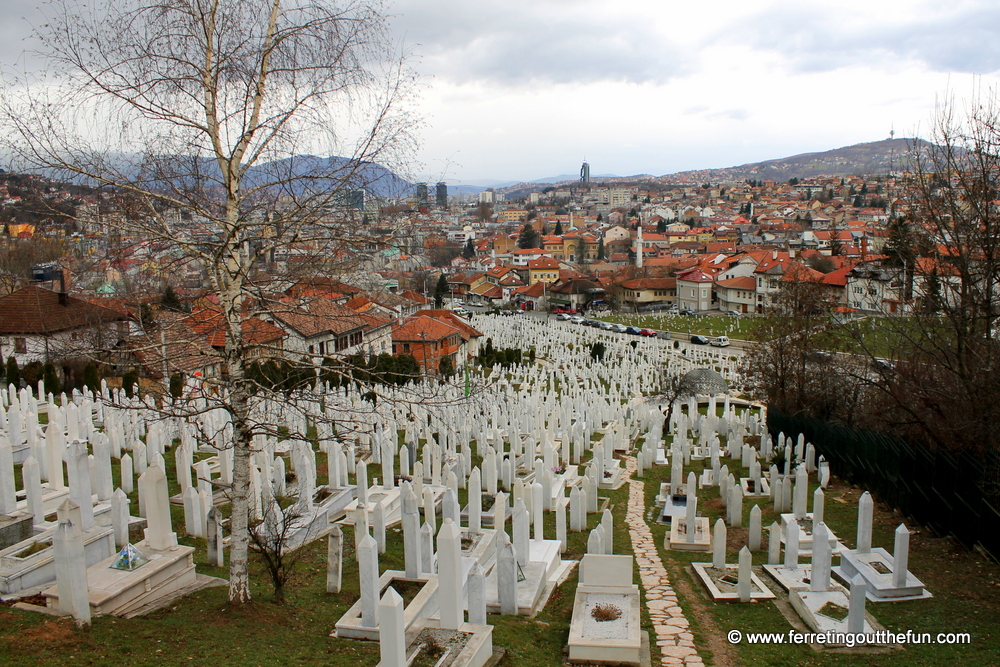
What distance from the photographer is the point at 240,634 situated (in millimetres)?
5641

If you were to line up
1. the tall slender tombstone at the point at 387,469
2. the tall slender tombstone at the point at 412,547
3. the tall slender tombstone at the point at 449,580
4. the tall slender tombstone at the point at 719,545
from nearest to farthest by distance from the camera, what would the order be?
the tall slender tombstone at the point at 449,580, the tall slender tombstone at the point at 412,547, the tall slender tombstone at the point at 719,545, the tall slender tombstone at the point at 387,469

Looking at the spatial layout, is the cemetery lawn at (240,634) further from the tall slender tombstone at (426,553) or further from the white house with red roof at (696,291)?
the white house with red roof at (696,291)

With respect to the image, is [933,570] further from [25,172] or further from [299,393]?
[25,172]

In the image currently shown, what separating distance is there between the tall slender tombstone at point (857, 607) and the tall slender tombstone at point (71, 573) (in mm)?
6852

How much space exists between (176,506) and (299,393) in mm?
5301

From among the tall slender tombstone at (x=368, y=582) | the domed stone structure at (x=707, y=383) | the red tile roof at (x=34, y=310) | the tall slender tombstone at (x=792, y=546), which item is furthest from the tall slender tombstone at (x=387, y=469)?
the domed stone structure at (x=707, y=383)

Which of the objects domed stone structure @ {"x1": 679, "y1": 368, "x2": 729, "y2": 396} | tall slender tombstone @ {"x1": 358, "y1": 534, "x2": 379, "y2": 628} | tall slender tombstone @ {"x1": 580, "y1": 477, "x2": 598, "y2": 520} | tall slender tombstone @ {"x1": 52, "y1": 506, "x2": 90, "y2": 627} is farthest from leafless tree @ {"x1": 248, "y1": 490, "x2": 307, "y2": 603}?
domed stone structure @ {"x1": 679, "y1": 368, "x2": 729, "y2": 396}

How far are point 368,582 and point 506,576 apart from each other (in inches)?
57.8

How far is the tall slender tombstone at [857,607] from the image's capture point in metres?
6.58

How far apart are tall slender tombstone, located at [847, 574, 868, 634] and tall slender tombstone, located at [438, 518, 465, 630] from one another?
12.6 ft

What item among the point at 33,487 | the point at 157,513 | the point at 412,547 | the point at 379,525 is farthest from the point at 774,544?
the point at 33,487

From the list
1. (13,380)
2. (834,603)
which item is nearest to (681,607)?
(834,603)

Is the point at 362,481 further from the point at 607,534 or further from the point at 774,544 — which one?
the point at 774,544

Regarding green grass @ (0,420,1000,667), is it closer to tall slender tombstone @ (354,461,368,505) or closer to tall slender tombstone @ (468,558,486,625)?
tall slender tombstone @ (468,558,486,625)
